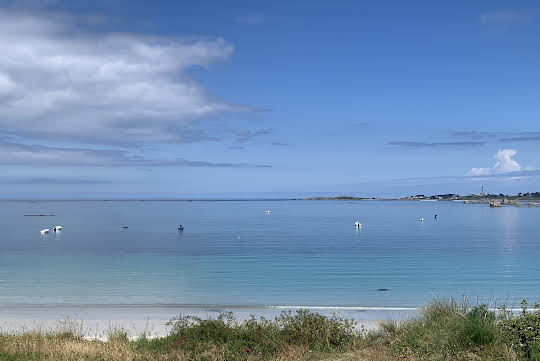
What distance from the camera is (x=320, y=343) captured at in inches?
457

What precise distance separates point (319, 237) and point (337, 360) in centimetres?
5205

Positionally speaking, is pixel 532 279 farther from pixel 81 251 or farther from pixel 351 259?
pixel 81 251

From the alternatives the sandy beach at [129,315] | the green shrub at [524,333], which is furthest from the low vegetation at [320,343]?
the sandy beach at [129,315]

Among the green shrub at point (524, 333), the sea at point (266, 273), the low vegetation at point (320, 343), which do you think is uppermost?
the green shrub at point (524, 333)

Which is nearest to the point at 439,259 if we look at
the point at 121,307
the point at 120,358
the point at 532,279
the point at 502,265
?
the point at 502,265

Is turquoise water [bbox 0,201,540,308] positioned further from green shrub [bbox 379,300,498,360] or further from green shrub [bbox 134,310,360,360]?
green shrub [bbox 134,310,360,360]

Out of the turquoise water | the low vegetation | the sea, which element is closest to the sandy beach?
the sea

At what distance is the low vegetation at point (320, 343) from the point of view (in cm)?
1054

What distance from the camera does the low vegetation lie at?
10.5 m

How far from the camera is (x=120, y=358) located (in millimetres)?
10664

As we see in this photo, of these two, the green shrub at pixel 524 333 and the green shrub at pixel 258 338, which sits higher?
the green shrub at pixel 524 333

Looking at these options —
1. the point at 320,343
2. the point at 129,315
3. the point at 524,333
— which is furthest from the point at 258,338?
the point at 129,315

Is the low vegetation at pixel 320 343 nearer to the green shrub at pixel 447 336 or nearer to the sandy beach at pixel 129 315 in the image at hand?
the green shrub at pixel 447 336

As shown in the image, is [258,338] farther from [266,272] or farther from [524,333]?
[266,272]
